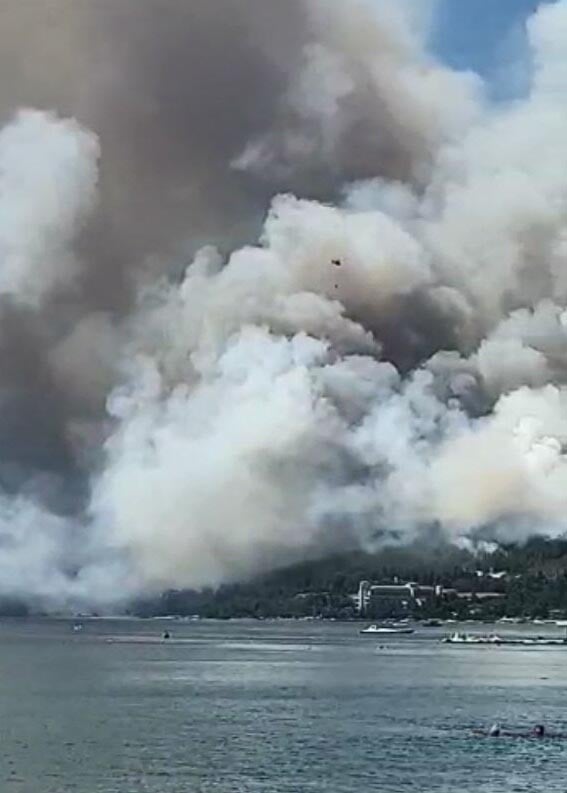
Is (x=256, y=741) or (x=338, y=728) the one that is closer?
(x=256, y=741)

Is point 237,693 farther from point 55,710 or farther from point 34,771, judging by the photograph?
point 34,771

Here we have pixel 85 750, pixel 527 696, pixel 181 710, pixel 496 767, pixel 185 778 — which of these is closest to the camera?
pixel 185 778

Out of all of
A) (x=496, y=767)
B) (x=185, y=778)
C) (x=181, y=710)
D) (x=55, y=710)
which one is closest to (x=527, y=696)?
(x=181, y=710)

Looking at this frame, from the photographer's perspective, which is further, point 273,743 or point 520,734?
point 520,734

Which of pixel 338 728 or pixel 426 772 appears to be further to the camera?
pixel 338 728

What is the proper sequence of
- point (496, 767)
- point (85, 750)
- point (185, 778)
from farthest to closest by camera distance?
point (85, 750) < point (496, 767) < point (185, 778)

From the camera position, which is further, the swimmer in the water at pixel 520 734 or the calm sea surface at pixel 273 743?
the swimmer in the water at pixel 520 734

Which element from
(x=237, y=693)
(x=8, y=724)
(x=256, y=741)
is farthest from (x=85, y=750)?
(x=237, y=693)

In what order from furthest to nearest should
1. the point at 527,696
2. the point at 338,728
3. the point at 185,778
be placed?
the point at 527,696 → the point at 338,728 → the point at 185,778

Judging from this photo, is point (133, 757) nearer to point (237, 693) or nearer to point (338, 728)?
point (338, 728)

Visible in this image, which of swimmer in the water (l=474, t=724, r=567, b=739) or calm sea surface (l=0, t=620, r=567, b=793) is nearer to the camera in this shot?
calm sea surface (l=0, t=620, r=567, b=793)
